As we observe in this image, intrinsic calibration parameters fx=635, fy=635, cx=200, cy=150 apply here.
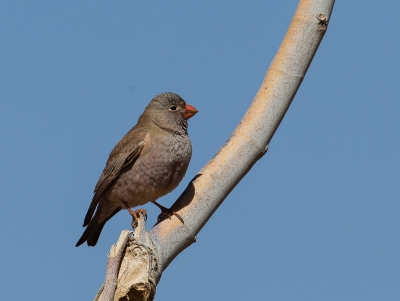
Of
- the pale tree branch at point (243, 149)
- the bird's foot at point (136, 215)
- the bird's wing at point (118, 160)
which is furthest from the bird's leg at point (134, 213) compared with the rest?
the pale tree branch at point (243, 149)

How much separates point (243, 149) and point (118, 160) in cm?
287

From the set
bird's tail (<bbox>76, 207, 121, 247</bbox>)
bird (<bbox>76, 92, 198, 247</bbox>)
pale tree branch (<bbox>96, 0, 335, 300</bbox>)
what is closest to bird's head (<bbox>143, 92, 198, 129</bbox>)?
bird (<bbox>76, 92, 198, 247</bbox>)

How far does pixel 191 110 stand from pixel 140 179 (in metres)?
1.19

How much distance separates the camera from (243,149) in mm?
4809

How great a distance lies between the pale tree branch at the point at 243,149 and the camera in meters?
4.64

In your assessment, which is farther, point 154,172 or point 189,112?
point 189,112

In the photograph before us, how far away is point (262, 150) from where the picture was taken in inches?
189

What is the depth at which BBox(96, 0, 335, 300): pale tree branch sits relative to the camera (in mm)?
4637

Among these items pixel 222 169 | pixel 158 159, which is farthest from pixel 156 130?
pixel 222 169

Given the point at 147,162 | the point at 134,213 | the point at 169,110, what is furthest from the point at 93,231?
the point at 169,110

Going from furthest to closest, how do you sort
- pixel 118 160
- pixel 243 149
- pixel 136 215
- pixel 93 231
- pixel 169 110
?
pixel 93 231 → pixel 169 110 → pixel 118 160 → pixel 136 215 → pixel 243 149

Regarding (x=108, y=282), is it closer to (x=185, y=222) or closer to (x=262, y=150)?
(x=185, y=222)

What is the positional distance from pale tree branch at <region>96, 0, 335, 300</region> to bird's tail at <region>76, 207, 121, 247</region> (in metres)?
3.12

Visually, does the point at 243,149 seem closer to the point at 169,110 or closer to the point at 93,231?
the point at 169,110
